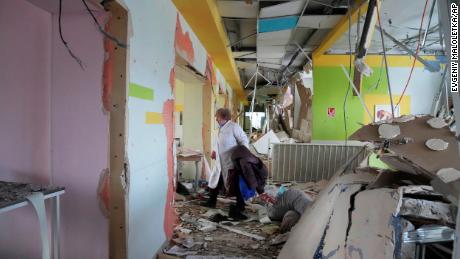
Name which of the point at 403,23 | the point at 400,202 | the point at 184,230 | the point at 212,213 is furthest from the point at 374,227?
the point at 403,23

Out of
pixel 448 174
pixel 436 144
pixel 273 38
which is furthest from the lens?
pixel 273 38

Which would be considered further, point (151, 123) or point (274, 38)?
point (274, 38)

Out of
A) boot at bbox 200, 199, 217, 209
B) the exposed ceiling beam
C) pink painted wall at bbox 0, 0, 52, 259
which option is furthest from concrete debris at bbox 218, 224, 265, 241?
the exposed ceiling beam

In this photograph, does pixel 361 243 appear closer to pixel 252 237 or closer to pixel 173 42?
pixel 252 237

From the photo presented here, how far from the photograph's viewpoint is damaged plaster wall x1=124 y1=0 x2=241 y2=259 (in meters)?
2.00

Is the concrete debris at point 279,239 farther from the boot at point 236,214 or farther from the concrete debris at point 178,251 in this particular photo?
the concrete debris at point 178,251

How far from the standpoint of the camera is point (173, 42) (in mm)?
2926

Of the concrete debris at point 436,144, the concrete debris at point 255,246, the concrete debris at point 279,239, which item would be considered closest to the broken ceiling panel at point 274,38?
the concrete debris at point 279,239

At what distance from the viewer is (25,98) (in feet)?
6.11

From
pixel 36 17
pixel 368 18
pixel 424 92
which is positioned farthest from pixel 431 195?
pixel 424 92

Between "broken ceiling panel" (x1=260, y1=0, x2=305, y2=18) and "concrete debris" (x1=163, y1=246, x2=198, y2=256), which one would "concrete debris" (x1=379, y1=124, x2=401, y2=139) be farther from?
"broken ceiling panel" (x1=260, y1=0, x2=305, y2=18)

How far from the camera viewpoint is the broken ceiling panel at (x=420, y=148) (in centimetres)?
109

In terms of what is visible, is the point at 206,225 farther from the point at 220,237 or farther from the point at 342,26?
the point at 342,26

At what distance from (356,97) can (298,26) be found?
256 cm
